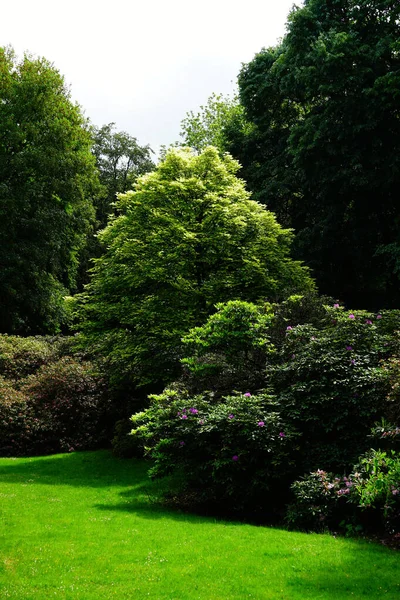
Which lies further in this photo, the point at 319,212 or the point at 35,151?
the point at 35,151

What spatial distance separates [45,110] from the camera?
30125mm

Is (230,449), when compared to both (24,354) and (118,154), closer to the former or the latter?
(24,354)

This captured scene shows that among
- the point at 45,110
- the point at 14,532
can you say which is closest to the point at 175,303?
the point at 14,532

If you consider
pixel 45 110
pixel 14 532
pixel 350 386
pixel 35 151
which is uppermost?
pixel 45 110

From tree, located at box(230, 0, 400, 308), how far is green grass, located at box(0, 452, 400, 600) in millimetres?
14991

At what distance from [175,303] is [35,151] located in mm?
17625

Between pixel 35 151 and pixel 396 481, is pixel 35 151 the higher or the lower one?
the higher one

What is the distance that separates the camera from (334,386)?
1009cm

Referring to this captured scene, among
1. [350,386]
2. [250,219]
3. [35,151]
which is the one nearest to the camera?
[350,386]

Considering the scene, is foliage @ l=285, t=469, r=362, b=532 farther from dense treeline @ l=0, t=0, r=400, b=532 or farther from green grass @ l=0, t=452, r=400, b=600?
green grass @ l=0, t=452, r=400, b=600

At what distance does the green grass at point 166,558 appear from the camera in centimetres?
589

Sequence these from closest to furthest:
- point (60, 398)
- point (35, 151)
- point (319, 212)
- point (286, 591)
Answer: point (286, 591) < point (60, 398) < point (319, 212) < point (35, 151)

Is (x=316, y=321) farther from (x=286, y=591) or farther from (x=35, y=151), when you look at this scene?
(x=35, y=151)

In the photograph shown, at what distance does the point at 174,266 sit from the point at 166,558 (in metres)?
9.36
